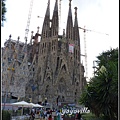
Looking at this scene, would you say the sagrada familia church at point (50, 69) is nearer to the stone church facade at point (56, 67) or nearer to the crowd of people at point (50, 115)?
the stone church facade at point (56, 67)

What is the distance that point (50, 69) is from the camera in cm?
6053

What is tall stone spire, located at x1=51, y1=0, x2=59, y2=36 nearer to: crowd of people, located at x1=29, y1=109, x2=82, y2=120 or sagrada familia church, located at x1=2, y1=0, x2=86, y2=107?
sagrada familia church, located at x1=2, y1=0, x2=86, y2=107

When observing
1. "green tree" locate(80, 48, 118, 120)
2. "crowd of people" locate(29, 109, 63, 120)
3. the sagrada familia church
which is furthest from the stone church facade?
"green tree" locate(80, 48, 118, 120)

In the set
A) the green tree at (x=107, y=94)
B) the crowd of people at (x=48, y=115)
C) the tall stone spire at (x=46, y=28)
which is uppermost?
the tall stone spire at (x=46, y=28)

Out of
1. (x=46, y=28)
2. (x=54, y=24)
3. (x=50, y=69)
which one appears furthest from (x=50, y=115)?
(x=54, y=24)

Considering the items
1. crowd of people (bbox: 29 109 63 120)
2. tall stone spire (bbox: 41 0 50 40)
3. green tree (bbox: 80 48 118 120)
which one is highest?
tall stone spire (bbox: 41 0 50 40)

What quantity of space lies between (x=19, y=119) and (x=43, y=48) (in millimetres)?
49350

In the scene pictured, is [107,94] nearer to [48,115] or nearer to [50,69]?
[48,115]

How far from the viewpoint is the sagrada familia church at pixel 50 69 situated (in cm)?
5612

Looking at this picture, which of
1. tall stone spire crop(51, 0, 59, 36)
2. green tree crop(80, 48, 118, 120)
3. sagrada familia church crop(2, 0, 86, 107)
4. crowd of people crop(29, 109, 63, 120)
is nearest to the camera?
green tree crop(80, 48, 118, 120)

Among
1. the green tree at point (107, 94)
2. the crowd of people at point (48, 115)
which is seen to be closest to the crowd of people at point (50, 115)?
the crowd of people at point (48, 115)

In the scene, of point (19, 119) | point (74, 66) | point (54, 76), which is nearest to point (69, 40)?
point (74, 66)

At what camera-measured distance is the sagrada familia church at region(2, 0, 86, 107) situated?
184 ft

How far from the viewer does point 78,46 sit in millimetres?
70188
